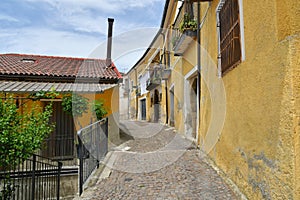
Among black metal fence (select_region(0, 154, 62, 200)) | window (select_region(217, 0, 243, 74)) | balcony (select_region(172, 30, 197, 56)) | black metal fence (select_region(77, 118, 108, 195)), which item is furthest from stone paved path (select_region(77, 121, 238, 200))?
balcony (select_region(172, 30, 197, 56))

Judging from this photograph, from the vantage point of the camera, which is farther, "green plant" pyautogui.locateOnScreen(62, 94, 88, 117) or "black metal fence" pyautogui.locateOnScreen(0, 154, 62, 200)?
"green plant" pyautogui.locateOnScreen(62, 94, 88, 117)

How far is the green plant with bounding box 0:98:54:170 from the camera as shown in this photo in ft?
17.3

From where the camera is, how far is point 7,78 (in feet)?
27.2

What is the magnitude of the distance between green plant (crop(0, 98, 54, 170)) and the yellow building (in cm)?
484

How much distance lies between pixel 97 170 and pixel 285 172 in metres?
4.36

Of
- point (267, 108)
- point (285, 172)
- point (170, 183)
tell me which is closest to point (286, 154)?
point (285, 172)

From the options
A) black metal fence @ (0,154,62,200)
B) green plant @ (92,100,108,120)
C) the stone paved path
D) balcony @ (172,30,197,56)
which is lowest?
black metal fence @ (0,154,62,200)

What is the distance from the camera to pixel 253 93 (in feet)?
10.1

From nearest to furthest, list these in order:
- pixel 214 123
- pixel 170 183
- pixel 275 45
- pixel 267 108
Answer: pixel 275 45, pixel 267 108, pixel 170 183, pixel 214 123

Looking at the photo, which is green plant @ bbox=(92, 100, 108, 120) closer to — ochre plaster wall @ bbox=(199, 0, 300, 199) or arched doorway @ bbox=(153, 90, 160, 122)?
ochre plaster wall @ bbox=(199, 0, 300, 199)

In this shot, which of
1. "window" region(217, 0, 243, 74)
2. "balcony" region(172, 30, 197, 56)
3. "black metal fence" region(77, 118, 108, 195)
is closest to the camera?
"window" region(217, 0, 243, 74)

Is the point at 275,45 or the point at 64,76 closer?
the point at 275,45

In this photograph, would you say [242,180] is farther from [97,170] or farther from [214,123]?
[97,170]

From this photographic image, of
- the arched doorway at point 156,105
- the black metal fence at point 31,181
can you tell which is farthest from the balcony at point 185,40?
the arched doorway at point 156,105
